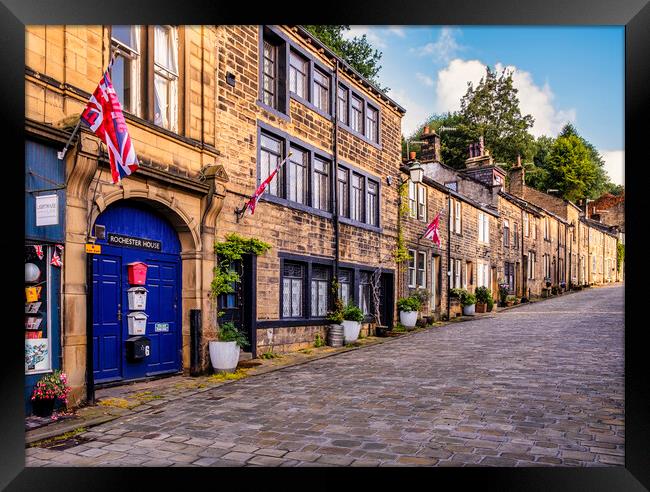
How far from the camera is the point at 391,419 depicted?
6961 millimetres

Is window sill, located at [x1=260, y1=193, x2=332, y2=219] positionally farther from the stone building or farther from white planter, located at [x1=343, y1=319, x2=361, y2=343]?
white planter, located at [x1=343, y1=319, x2=361, y2=343]

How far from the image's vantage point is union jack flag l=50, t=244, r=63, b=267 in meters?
7.62

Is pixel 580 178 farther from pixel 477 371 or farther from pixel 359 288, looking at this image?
pixel 477 371

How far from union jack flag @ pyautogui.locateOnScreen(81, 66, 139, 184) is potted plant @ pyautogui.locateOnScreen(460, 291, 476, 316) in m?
21.2

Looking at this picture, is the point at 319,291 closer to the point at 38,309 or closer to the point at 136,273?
the point at 136,273

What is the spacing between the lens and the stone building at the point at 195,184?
26.1 feet

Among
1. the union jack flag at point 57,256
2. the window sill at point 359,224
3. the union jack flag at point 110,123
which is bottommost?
the union jack flag at point 57,256

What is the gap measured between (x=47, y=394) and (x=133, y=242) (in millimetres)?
3263

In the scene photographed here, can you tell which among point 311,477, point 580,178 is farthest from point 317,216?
point 580,178

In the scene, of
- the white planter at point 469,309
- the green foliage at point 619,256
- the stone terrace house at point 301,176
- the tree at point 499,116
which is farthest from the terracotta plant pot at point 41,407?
the green foliage at point 619,256

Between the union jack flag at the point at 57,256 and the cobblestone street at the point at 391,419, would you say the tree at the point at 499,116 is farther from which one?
the union jack flag at the point at 57,256

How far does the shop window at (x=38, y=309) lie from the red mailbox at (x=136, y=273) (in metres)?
1.92

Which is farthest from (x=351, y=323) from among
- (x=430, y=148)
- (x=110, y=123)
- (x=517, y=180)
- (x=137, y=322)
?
(x=517, y=180)
